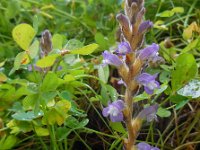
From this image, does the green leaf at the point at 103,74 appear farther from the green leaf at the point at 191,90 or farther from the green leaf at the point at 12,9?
the green leaf at the point at 12,9

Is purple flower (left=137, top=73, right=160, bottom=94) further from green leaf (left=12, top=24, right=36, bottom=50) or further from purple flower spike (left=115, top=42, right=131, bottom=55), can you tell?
green leaf (left=12, top=24, right=36, bottom=50)

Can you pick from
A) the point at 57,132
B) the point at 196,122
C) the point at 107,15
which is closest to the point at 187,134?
the point at 196,122

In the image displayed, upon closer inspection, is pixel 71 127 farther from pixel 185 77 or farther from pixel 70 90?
pixel 185 77

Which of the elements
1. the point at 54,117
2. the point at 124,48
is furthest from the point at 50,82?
the point at 124,48

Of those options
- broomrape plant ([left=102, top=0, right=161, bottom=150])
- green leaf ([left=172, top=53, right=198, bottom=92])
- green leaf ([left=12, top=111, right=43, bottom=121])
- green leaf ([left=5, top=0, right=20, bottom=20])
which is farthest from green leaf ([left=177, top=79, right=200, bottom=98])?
green leaf ([left=5, top=0, right=20, bottom=20])

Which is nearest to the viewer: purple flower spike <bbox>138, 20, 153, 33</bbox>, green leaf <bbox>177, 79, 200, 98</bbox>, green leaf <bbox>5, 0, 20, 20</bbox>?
purple flower spike <bbox>138, 20, 153, 33</bbox>
